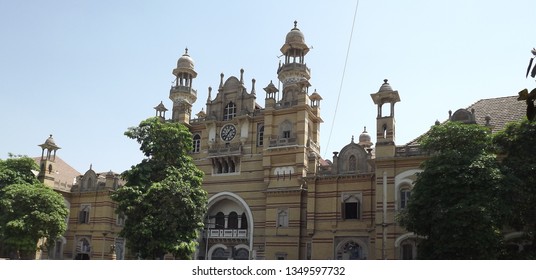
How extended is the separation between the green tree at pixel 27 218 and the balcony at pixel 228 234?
11.5m

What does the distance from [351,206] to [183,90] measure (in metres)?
20.2

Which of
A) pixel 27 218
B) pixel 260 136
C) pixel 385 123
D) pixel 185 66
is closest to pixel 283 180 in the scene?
pixel 260 136

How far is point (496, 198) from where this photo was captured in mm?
22984

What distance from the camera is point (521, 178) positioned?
23.8 m

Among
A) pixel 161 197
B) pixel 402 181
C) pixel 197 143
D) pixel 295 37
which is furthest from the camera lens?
pixel 197 143

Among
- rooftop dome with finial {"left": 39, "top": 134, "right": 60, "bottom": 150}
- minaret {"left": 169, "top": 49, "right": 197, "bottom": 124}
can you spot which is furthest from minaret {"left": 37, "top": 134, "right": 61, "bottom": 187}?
minaret {"left": 169, "top": 49, "right": 197, "bottom": 124}

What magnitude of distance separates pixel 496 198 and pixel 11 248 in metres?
32.7

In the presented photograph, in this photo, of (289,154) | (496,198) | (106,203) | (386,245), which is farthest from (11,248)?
(496,198)

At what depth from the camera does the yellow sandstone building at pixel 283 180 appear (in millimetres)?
32000

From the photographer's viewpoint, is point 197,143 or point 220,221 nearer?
point 220,221

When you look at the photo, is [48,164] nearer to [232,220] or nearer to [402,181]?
[232,220]

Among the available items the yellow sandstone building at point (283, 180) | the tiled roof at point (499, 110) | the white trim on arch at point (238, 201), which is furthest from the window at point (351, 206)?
the tiled roof at point (499, 110)

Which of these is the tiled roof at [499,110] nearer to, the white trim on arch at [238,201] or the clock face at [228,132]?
the white trim on arch at [238,201]
